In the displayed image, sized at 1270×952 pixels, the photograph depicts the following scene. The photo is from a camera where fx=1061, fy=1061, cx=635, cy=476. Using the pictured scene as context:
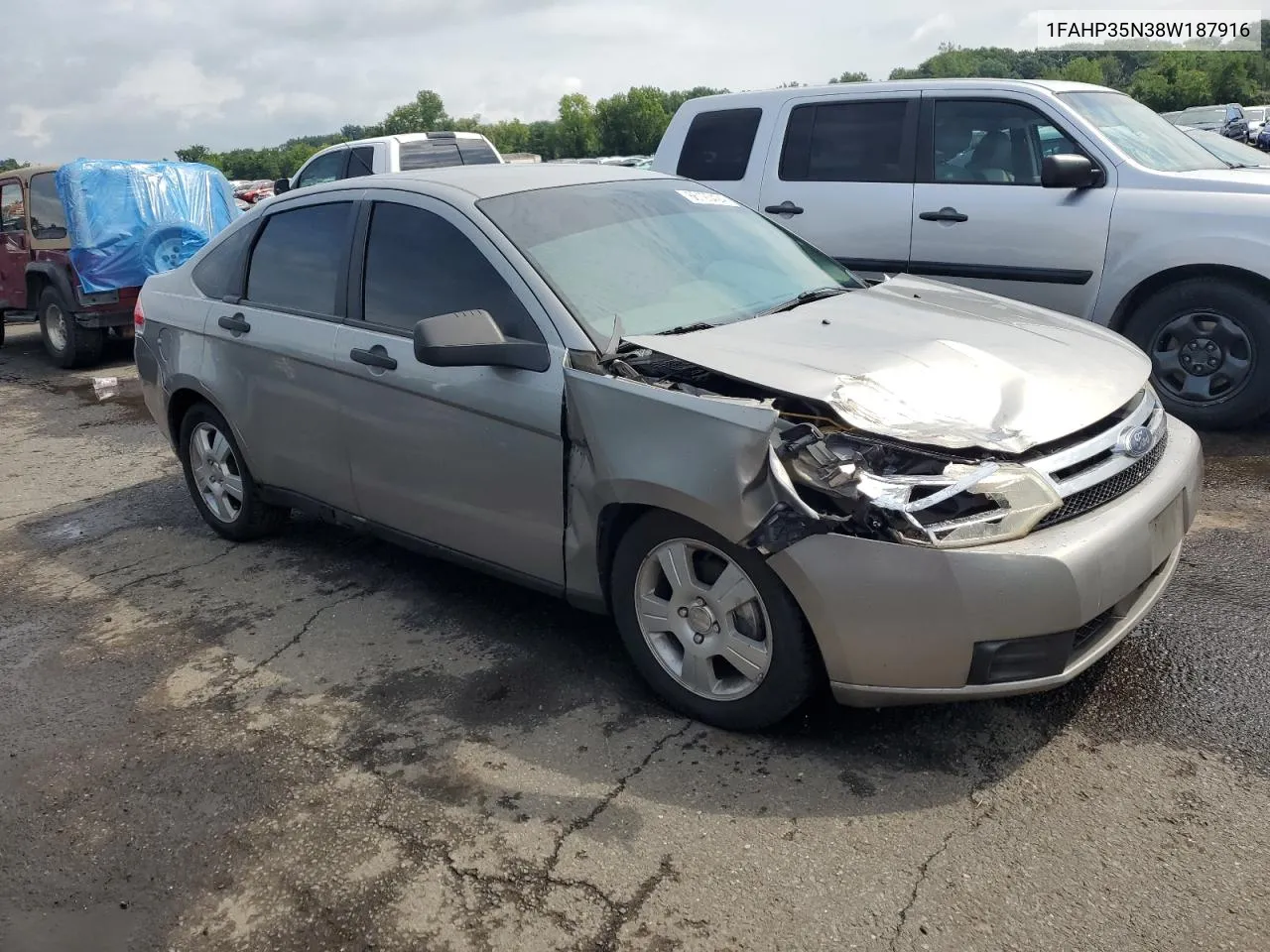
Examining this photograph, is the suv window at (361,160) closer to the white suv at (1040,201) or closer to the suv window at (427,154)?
the suv window at (427,154)

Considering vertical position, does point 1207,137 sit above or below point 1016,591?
above

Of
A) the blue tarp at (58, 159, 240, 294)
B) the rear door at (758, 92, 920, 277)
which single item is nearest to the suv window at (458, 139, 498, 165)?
the blue tarp at (58, 159, 240, 294)

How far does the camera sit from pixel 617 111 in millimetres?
95562

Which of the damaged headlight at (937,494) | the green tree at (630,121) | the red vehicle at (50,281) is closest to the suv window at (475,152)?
the red vehicle at (50,281)

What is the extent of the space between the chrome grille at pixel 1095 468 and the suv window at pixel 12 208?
457 inches

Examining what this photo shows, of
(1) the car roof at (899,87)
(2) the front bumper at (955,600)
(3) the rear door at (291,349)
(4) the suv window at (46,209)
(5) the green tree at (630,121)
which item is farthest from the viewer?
(5) the green tree at (630,121)

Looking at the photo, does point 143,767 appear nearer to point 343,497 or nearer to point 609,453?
point 343,497

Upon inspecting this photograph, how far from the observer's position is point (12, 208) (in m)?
11.5

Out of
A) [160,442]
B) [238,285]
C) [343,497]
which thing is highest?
[238,285]

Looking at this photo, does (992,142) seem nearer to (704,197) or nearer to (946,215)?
(946,215)

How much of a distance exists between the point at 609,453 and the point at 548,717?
905 mm

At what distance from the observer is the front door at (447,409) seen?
3.53 metres

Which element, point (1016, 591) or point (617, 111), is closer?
point (1016, 591)

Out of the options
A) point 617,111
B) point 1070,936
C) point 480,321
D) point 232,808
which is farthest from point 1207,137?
point 617,111
